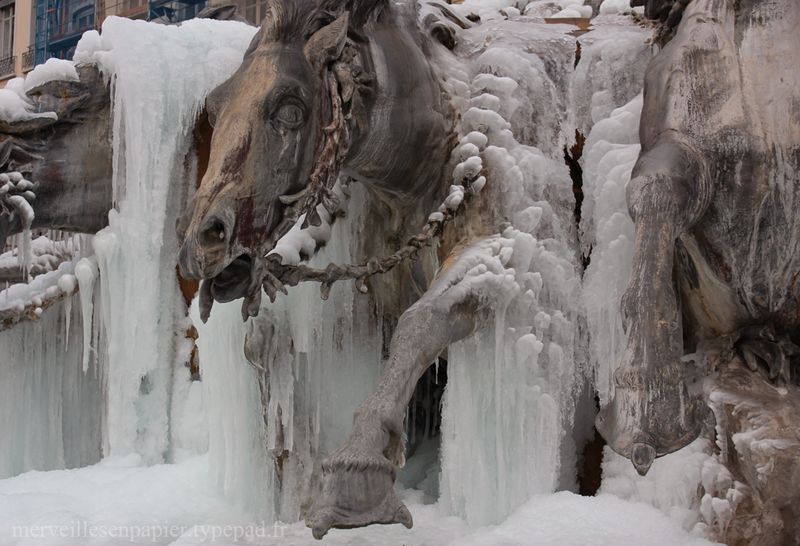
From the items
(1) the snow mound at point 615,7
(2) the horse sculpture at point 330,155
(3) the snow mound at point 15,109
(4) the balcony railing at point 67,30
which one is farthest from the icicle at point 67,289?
(4) the balcony railing at point 67,30

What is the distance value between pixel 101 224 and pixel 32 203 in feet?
1.21

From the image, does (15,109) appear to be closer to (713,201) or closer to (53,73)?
(53,73)

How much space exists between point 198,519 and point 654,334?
214cm

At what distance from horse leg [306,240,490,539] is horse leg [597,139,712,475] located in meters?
0.61

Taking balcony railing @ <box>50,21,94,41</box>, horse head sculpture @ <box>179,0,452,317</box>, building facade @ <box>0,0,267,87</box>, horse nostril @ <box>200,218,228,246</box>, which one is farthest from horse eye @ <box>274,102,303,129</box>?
balcony railing @ <box>50,21,94,41</box>

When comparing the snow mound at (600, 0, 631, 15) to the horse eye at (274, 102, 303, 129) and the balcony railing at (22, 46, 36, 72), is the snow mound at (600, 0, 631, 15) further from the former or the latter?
the balcony railing at (22, 46, 36, 72)

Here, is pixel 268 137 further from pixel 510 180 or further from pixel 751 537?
pixel 751 537

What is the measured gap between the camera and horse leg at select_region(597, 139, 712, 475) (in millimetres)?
2820

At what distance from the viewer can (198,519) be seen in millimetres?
4277

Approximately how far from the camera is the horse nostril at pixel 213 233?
10.6 feet

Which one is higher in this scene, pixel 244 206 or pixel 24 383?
pixel 244 206

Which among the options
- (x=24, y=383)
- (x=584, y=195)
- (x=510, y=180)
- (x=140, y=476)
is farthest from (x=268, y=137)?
(x=24, y=383)

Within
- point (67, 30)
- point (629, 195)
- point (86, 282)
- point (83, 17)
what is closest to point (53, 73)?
point (86, 282)

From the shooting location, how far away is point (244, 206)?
3283mm
